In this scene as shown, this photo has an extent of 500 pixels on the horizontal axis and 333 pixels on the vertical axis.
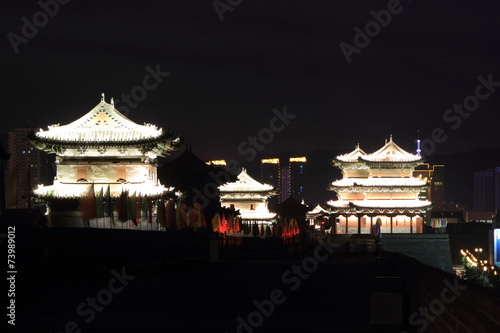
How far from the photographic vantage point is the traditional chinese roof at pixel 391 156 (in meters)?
108

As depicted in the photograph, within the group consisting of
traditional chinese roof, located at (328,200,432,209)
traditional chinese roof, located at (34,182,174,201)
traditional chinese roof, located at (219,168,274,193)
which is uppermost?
traditional chinese roof, located at (219,168,274,193)

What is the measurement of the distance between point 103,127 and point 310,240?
40.8 meters

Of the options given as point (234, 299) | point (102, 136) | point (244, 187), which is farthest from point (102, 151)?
point (244, 187)

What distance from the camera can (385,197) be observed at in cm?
10731

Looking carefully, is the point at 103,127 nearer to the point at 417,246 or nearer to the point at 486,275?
the point at 417,246

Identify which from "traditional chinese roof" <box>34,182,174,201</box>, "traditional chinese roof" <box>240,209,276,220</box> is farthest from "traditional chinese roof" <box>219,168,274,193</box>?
"traditional chinese roof" <box>34,182,174,201</box>

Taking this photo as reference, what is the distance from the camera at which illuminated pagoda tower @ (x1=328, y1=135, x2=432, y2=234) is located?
347 ft

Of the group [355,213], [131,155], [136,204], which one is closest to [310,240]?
[355,213]

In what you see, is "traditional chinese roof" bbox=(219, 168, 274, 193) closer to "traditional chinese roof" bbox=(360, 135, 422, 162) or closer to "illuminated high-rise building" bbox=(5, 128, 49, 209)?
"traditional chinese roof" bbox=(360, 135, 422, 162)

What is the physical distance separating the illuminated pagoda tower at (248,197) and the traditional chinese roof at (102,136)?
53.9 m

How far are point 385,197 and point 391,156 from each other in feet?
16.1

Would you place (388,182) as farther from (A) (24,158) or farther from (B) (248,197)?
(A) (24,158)

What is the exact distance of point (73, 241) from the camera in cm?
2569

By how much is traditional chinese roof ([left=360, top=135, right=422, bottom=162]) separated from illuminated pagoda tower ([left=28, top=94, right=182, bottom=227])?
5689 cm
